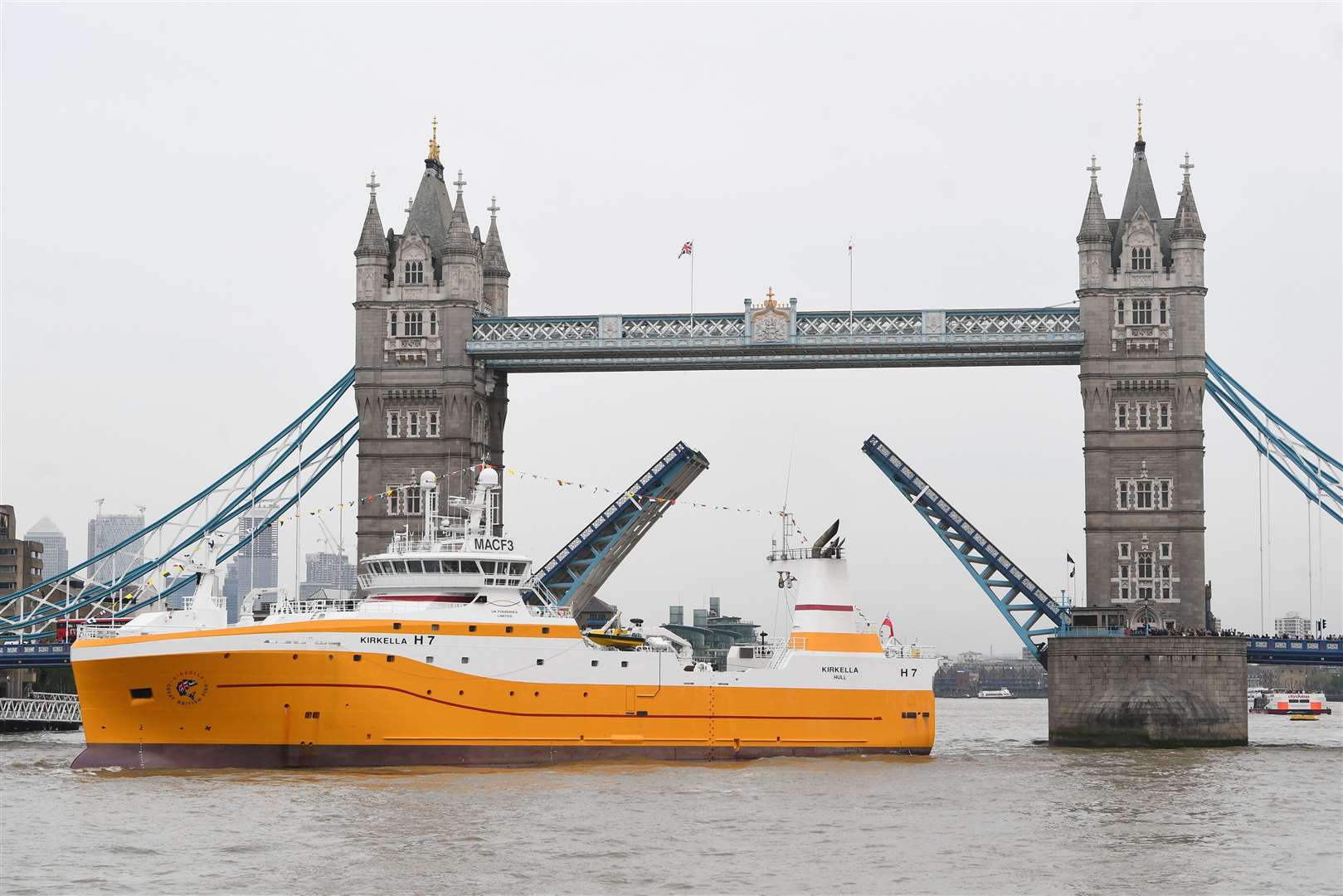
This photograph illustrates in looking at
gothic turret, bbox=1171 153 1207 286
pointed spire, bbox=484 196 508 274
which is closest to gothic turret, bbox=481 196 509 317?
pointed spire, bbox=484 196 508 274

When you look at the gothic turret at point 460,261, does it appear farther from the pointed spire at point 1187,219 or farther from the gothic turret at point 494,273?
the pointed spire at point 1187,219

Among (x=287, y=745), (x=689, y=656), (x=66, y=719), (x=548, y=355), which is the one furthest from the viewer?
(x=66, y=719)

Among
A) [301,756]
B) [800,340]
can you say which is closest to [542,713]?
[301,756]

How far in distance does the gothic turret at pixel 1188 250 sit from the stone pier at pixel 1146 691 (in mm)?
13461

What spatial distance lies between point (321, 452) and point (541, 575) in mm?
11438

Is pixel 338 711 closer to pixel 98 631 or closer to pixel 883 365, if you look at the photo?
pixel 98 631

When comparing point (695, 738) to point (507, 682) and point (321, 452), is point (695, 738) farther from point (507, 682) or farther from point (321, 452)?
point (321, 452)

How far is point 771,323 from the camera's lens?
216ft

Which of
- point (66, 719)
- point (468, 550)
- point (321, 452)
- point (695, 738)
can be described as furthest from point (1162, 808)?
point (66, 719)

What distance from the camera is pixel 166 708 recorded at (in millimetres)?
44531

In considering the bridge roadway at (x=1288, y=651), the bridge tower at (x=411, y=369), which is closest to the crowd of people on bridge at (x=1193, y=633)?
the bridge roadway at (x=1288, y=651)

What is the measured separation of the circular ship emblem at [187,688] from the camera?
44.2 metres

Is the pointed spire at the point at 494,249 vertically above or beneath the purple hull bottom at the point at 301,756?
above

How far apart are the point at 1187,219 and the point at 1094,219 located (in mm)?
3311
